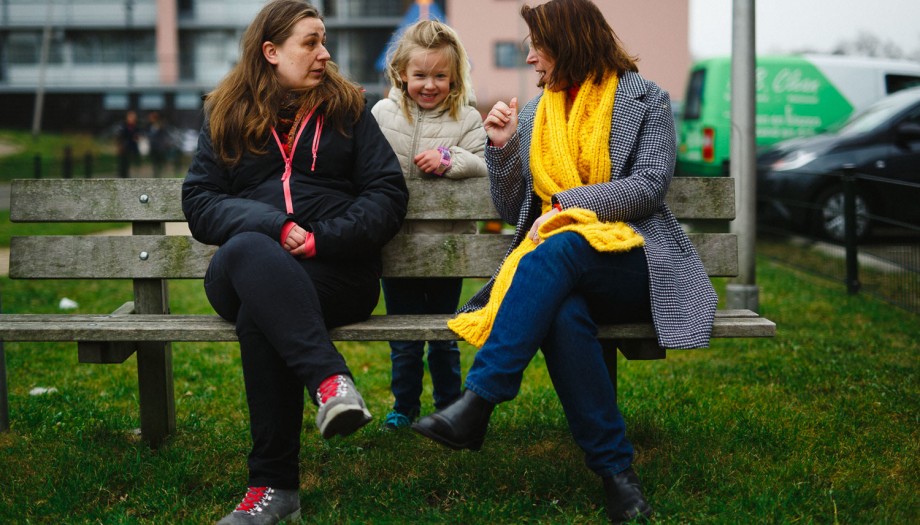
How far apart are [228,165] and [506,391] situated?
1.36m

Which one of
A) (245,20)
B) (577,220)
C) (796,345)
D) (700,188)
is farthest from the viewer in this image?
(245,20)

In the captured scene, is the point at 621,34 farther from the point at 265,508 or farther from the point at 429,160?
the point at 265,508

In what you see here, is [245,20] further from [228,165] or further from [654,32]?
[228,165]

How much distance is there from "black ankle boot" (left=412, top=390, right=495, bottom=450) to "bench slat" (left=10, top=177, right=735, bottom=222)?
3.66ft

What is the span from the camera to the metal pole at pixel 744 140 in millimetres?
6301

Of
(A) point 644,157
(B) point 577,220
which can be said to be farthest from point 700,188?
(B) point 577,220

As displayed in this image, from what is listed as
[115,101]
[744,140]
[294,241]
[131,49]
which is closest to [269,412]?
[294,241]

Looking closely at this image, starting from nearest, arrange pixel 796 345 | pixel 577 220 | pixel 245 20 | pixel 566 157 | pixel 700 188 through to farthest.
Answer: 1. pixel 577 220
2. pixel 566 157
3. pixel 700 188
4. pixel 796 345
5. pixel 245 20

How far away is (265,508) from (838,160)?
8977 millimetres

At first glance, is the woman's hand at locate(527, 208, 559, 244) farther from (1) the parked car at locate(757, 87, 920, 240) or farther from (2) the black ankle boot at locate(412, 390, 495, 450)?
(1) the parked car at locate(757, 87, 920, 240)

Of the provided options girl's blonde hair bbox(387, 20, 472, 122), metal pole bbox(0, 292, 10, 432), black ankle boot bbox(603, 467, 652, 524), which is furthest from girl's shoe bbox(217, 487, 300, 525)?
girl's blonde hair bbox(387, 20, 472, 122)

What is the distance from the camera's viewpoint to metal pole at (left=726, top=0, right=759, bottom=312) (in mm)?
6301

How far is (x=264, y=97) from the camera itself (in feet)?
11.8

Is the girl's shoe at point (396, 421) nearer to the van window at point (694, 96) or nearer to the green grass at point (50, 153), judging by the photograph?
the van window at point (694, 96)
